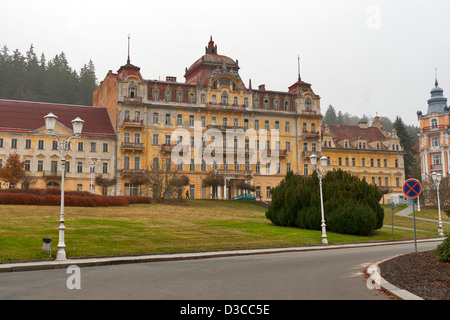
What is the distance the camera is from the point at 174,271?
51.2 ft

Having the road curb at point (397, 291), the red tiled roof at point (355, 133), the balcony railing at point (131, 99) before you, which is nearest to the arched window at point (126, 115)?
the balcony railing at point (131, 99)

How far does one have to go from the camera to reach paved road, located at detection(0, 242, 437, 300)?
10773 millimetres

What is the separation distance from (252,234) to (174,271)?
1594cm

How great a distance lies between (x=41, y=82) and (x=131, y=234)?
321 feet

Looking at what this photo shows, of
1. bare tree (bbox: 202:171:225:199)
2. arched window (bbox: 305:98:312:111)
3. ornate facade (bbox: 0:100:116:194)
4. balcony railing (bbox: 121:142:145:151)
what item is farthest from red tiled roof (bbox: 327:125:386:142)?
ornate facade (bbox: 0:100:116:194)

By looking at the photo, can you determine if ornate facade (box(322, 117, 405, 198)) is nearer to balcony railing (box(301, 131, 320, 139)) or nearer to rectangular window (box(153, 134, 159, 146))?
balcony railing (box(301, 131, 320, 139))

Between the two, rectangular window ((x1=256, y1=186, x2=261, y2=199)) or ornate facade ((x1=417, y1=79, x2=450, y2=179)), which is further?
ornate facade ((x1=417, y1=79, x2=450, y2=179))

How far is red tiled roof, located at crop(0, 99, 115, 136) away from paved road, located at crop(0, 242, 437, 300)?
58.6 m

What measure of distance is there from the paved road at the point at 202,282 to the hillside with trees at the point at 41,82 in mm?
97010

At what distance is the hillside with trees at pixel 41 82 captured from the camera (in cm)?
10750

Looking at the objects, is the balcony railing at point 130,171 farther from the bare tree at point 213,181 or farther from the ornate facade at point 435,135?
the ornate facade at point 435,135

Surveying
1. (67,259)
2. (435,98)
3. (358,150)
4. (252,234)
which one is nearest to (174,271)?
(67,259)

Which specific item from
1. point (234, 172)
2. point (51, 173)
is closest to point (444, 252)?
point (234, 172)
